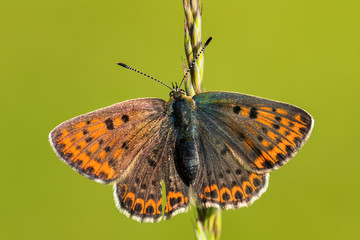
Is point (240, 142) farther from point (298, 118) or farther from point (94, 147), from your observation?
point (94, 147)

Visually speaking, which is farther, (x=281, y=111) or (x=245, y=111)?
(x=245, y=111)

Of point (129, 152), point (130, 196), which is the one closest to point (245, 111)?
point (129, 152)

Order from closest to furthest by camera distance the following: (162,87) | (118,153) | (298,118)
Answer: (298,118) → (118,153) → (162,87)

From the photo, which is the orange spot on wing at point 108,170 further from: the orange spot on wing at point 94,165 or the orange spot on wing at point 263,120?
the orange spot on wing at point 263,120

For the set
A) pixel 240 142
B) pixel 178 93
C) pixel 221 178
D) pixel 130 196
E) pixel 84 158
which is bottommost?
pixel 130 196

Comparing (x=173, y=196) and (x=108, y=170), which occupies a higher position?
(x=108, y=170)

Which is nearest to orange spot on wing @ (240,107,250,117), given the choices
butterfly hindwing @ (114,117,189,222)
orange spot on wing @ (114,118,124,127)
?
butterfly hindwing @ (114,117,189,222)
